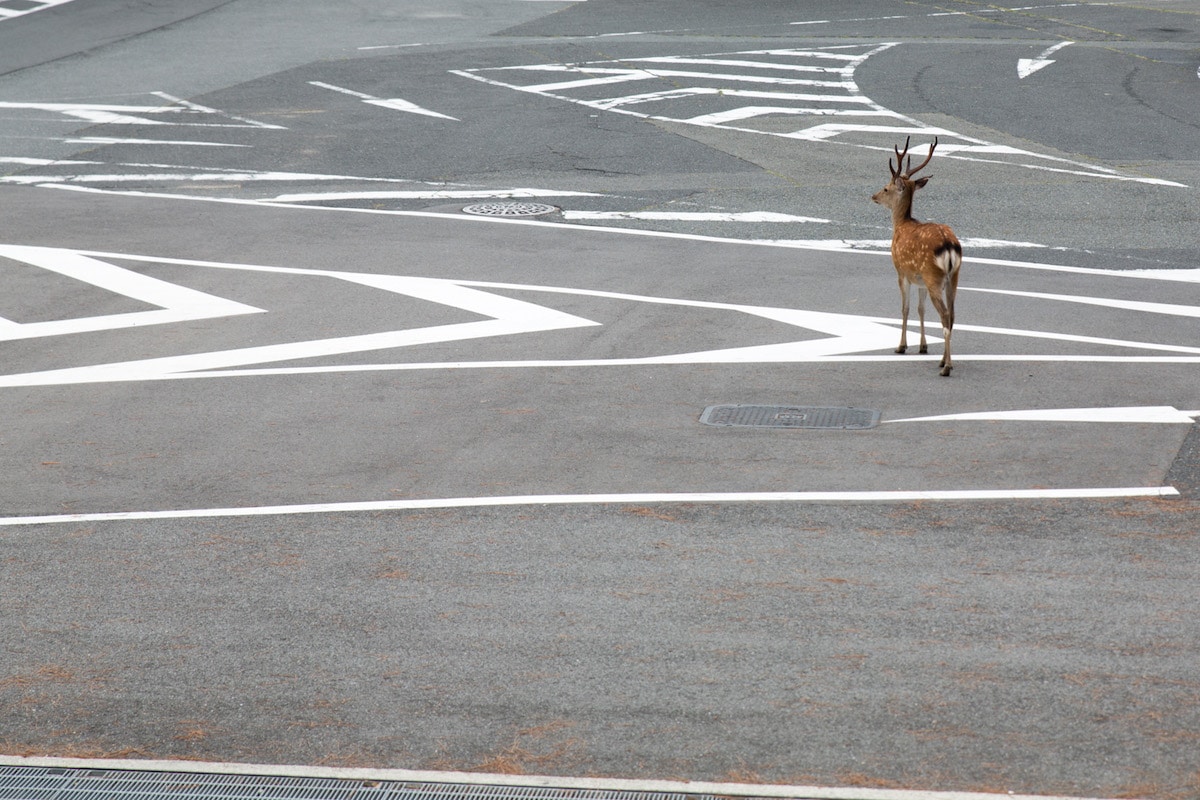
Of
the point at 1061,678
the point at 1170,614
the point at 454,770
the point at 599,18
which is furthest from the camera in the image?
the point at 599,18

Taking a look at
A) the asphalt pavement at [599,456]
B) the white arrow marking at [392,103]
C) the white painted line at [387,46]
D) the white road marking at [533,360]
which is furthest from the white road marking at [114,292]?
the white painted line at [387,46]

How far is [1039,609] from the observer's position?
7035 mm

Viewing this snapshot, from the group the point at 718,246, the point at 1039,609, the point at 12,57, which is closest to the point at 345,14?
the point at 12,57

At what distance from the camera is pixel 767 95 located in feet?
83.6

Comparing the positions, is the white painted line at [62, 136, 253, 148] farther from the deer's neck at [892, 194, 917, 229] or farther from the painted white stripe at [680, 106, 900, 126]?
the deer's neck at [892, 194, 917, 229]

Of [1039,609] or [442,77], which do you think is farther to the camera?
[442,77]

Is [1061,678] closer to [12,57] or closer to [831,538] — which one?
[831,538]

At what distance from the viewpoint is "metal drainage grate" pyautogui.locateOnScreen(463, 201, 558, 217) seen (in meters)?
17.0

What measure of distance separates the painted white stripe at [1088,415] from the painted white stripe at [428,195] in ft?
28.7

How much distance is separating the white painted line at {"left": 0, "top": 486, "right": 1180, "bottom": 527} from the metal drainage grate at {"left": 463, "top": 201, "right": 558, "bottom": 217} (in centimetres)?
876

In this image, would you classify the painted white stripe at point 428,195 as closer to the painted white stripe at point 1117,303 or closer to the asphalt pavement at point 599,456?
the asphalt pavement at point 599,456

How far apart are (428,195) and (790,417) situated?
29.9ft

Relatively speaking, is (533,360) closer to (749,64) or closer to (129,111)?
(129,111)

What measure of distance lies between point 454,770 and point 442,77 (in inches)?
894
